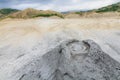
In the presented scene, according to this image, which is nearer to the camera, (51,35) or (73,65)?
(73,65)

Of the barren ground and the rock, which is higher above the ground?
the rock

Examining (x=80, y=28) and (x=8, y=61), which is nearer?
(x=8, y=61)

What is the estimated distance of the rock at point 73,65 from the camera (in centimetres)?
1323

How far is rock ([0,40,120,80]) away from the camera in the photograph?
13.2 m

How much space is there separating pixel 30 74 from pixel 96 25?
30.9 feet

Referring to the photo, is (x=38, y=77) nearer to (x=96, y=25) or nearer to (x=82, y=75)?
(x=82, y=75)

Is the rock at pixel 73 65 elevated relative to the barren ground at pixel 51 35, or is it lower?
elevated

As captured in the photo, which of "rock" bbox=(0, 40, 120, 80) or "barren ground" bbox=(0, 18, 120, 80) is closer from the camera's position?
"rock" bbox=(0, 40, 120, 80)

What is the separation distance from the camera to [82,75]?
13.2 meters

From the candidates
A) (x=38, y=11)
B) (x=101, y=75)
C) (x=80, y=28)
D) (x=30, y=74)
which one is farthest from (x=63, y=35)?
(x=38, y=11)

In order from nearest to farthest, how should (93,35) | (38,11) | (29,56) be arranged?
(29,56)
(93,35)
(38,11)

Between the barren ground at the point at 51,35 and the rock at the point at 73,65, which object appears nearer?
the rock at the point at 73,65

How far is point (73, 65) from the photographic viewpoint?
1356 cm

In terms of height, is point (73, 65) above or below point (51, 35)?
above
